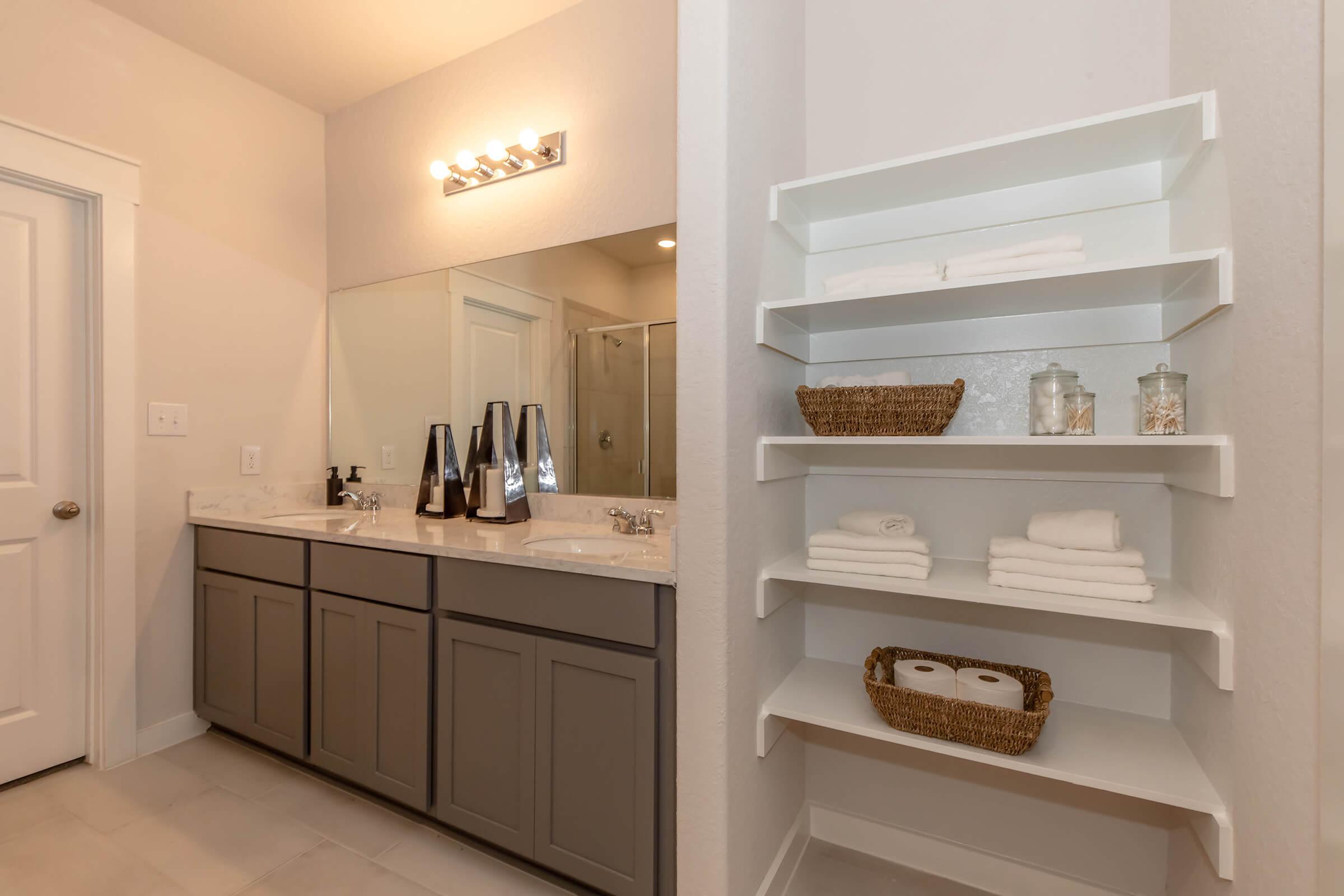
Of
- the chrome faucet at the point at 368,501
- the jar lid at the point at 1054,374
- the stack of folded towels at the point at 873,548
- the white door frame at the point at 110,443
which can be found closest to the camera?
the jar lid at the point at 1054,374

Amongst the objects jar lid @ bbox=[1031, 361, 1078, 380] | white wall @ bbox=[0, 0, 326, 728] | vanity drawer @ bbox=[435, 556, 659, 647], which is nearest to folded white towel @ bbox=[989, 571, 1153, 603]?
jar lid @ bbox=[1031, 361, 1078, 380]

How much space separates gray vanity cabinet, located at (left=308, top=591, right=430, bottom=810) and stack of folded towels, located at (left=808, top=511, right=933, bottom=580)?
1074mm

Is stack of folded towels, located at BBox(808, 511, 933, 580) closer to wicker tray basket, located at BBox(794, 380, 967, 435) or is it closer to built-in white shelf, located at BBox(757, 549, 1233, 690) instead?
built-in white shelf, located at BBox(757, 549, 1233, 690)

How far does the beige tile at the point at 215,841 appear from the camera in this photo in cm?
161

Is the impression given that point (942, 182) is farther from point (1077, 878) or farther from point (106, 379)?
point (106, 379)

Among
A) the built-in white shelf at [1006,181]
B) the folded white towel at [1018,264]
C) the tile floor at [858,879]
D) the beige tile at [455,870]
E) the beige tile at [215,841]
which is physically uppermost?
the built-in white shelf at [1006,181]

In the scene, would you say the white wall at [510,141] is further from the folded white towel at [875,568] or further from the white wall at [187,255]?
the folded white towel at [875,568]

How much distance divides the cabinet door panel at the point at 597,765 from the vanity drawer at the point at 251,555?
3.38ft

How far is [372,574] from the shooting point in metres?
1.82

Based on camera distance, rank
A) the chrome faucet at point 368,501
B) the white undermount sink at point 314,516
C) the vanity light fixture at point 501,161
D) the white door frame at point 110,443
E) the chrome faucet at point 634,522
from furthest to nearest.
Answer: the chrome faucet at point 368,501 → the white undermount sink at point 314,516 → the vanity light fixture at point 501,161 → the white door frame at point 110,443 → the chrome faucet at point 634,522

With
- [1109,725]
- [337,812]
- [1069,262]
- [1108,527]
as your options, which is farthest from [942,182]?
[337,812]

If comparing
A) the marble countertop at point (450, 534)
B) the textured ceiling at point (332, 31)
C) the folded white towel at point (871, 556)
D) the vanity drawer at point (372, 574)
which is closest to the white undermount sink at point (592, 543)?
the marble countertop at point (450, 534)

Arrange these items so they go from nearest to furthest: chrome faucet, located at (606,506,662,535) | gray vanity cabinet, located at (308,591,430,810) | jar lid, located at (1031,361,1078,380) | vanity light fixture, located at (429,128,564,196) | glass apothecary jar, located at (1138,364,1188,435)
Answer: glass apothecary jar, located at (1138,364,1188,435) < jar lid, located at (1031,361,1078,380) < gray vanity cabinet, located at (308,591,430,810) < chrome faucet, located at (606,506,662,535) < vanity light fixture, located at (429,128,564,196)

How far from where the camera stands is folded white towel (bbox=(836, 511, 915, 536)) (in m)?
1.52
